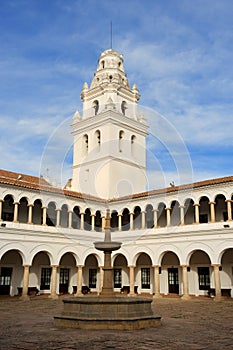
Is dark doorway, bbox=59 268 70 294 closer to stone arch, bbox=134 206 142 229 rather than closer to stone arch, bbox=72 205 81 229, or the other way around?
stone arch, bbox=72 205 81 229

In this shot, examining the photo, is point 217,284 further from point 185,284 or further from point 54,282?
point 54,282

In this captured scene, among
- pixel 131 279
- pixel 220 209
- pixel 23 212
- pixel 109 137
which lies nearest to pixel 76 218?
pixel 23 212

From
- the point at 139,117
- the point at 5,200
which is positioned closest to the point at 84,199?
the point at 5,200

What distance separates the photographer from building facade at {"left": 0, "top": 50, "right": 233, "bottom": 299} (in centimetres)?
Result: 2417

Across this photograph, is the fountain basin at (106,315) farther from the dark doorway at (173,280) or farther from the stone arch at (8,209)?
the dark doorway at (173,280)

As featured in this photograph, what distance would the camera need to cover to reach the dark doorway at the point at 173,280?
2752cm

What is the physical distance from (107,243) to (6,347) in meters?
5.90

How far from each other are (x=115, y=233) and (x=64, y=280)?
4943 mm

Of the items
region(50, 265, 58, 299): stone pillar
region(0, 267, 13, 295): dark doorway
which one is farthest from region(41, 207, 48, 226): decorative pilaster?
region(0, 267, 13, 295): dark doorway

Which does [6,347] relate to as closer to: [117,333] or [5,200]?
[117,333]

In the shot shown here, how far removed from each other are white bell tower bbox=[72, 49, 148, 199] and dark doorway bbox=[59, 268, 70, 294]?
7028mm

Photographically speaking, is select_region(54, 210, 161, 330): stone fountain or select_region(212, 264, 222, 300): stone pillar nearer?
select_region(54, 210, 161, 330): stone fountain

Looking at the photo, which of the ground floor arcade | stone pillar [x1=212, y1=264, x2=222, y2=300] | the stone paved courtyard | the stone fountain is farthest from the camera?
the ground floor arcade

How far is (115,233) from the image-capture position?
28.9 m
